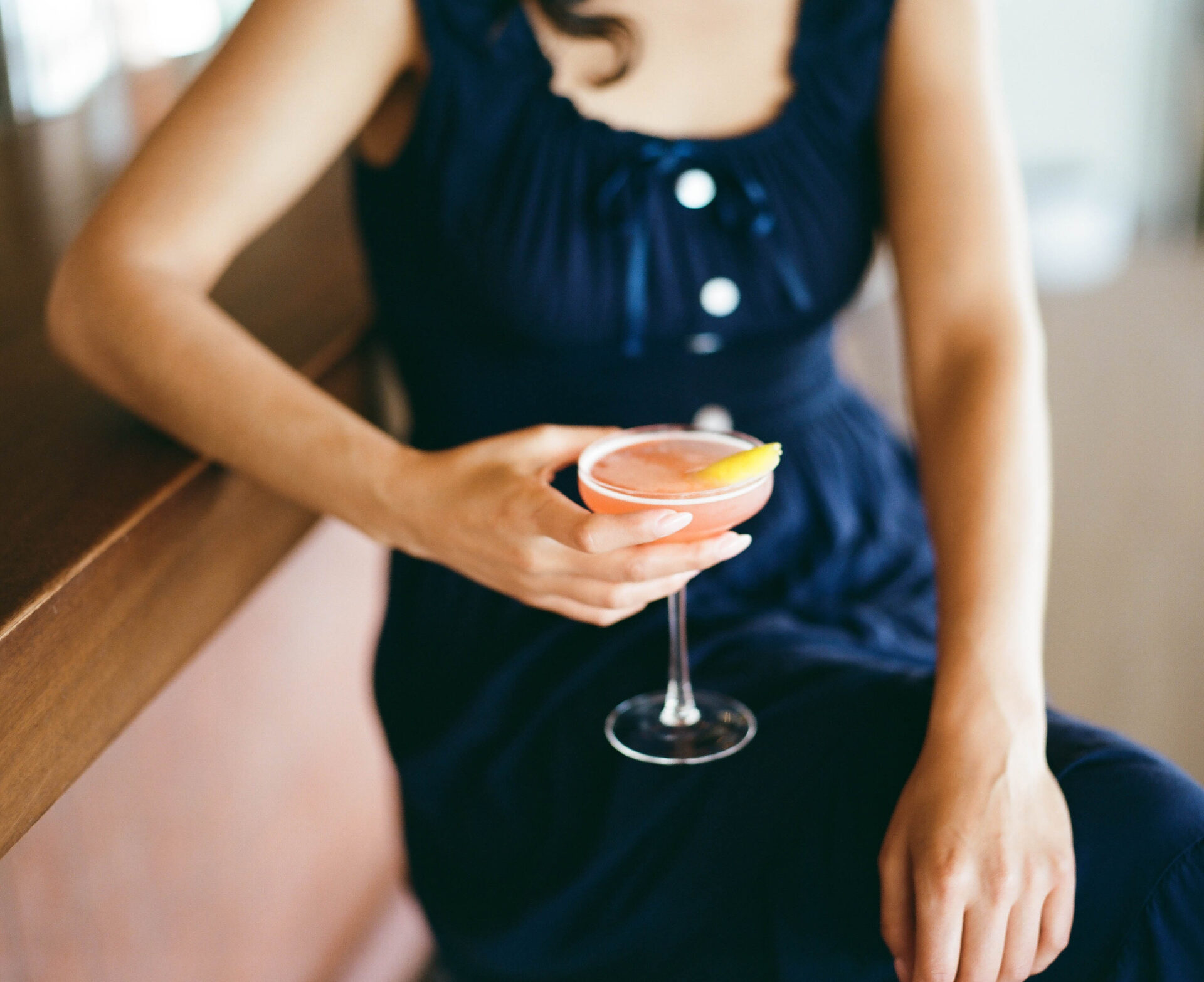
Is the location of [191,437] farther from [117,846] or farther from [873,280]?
[873,280]

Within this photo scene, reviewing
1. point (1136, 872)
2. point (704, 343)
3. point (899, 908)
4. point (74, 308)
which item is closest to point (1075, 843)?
point (1136, 872)

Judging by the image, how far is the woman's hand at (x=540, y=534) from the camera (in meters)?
0.85

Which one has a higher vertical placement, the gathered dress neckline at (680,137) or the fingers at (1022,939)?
the gathered dress neckline at (680,137)

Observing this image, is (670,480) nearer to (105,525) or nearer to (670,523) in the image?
(670,523)

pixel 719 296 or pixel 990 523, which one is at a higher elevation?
pixel 719 296

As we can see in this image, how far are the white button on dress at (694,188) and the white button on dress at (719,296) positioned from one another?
0.08 metres

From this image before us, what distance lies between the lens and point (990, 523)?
1.05m

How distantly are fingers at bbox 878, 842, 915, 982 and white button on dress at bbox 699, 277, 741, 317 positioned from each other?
609 millimetres

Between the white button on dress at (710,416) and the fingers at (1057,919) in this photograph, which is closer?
the fingers at (1057,919)

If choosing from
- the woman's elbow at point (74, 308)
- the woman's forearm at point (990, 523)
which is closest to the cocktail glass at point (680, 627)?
the woman's forearm at point (990, 523)

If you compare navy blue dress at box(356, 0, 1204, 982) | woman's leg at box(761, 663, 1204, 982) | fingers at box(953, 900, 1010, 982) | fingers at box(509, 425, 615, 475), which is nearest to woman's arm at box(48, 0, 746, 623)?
→ fingers at box(509, 425, 615, 475)

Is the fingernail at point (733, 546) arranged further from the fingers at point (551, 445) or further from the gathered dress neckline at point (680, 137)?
the gathered dress neckline at point (680, 137)

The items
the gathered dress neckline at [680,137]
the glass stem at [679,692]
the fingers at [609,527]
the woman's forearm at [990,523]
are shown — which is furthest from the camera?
the gathered dress neckline at [680,137]

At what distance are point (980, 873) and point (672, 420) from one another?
0.61 meters
